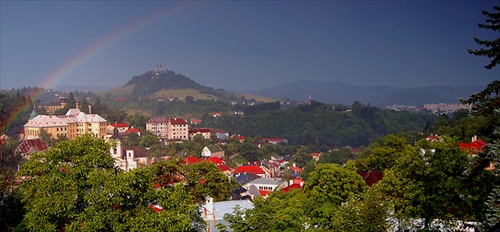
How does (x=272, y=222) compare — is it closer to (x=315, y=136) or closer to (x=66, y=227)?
(x=66, y=227)

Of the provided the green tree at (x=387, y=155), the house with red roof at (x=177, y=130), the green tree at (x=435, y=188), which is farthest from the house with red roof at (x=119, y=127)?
the green tree at (x=435, y=188)

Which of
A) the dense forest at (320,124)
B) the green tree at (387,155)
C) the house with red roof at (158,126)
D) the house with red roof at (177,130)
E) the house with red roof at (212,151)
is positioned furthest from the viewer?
the dense forest at (320,124)

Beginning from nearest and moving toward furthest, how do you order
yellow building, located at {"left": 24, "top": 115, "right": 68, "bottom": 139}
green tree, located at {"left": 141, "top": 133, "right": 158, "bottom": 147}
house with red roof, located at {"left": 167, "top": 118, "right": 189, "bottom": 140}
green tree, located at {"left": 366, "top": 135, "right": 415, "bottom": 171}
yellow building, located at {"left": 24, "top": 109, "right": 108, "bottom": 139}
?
green tree, located at {"left": 366, "top": 135, "right": 415, "bottom": 171}
yellow building, located at {"left": 24, "top": 115, "right": 68, "bottom": 139}
yellow building, located at {"left": 24, "top": 109, "right": 108, "bottom": 139}
green tree, located at {"left": 141, "top": 133, "right": 158, "bottom": 147}
house with red roof, located at {"left": 167, "top": 118, "right": 189, "bottom": 140}

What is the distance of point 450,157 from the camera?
1524cm

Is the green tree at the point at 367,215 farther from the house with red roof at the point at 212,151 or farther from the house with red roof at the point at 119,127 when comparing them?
the house with red roof at the point at 119,127

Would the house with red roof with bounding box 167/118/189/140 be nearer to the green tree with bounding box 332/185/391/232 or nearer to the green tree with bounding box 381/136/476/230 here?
the green tree with bounding box 381/136/476/230

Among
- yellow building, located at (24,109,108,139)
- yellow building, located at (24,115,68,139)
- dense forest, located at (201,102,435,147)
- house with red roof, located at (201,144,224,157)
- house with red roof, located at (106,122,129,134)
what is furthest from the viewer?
dense forest, located at (201,102,435,147)

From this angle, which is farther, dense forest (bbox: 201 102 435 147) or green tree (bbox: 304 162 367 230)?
dense forest (bbox: 201 102 435 147)

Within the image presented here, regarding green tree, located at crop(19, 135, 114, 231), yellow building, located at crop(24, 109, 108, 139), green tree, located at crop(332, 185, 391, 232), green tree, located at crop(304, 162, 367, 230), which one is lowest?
yellow building, located at crop(24, 109, 108, 139)

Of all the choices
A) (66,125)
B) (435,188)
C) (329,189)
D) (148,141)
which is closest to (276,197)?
(329,189)

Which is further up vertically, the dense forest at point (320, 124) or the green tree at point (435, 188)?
the green tree at point (435, 188)

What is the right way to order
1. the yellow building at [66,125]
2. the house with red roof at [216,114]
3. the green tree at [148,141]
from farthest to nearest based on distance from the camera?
the house with red roof at [216,114] < the green tree at [148,141] < the yellow building at [66,125]

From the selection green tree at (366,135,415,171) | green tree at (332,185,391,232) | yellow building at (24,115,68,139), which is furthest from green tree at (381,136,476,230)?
yellow building at (24,115,68,139)

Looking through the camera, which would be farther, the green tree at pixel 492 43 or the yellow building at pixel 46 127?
the yellow building at pixel 46 127
